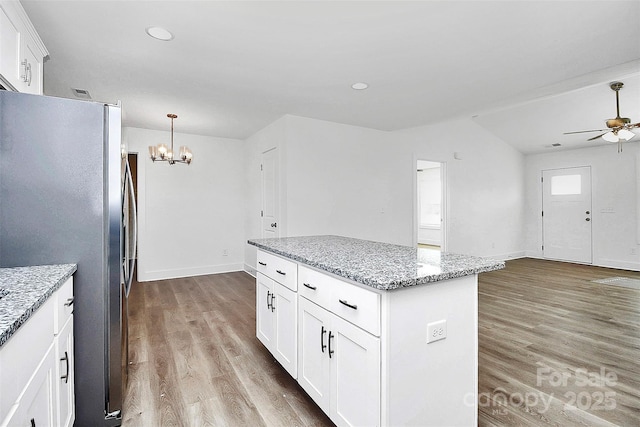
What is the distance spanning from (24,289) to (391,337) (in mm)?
1453

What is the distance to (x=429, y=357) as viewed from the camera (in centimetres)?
144

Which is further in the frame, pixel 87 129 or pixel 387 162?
pixel 387 162

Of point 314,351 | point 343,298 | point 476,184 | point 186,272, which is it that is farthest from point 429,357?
point 476,184

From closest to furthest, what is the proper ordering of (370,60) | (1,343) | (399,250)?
(1,343)
(399,250)
(370,60)

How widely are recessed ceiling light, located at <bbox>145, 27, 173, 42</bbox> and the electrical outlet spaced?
249 cm

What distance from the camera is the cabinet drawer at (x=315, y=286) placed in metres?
1.70

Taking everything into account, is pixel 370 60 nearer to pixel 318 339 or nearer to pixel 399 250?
pixel 399 250

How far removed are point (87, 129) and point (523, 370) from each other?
318 cm

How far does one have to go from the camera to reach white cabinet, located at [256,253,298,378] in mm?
2057

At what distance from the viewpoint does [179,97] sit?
363cm

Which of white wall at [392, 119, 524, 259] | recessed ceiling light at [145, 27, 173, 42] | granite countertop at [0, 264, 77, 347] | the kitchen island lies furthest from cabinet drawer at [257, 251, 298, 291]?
white wall at [392, 119, 524, 259]

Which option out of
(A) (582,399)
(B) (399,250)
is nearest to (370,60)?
(B) (399,250)

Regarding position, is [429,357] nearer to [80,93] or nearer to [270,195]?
[270,195]

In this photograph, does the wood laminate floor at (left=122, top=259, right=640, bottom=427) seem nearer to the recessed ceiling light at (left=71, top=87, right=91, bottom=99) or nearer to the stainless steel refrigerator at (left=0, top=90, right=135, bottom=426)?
the stainless steel refrigerator at (left=0, top=90, right=135, bottom=426)
